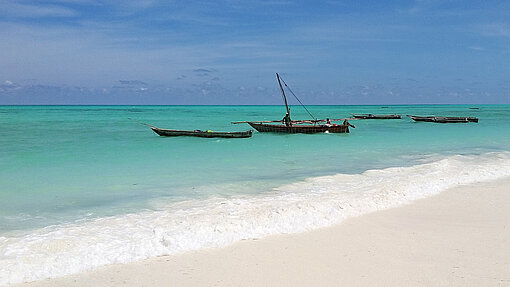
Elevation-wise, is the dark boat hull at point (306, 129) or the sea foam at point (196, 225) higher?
the dark boat hull at point (306, 129)

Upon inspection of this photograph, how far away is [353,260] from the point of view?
14.8 feet

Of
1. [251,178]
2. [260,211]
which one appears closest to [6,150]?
[251,178]

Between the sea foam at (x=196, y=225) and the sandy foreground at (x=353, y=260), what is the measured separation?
0.93 ft

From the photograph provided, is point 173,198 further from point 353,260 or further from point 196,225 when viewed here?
point 353,260

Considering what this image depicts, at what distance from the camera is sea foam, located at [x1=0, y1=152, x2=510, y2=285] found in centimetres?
468

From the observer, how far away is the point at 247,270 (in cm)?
431

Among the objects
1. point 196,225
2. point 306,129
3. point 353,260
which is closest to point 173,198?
point 196,225

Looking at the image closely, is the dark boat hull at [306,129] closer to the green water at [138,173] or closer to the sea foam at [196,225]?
the green water at [138,173]

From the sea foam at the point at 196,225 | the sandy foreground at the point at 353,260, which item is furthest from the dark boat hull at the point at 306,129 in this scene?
the sandy foreground at the point at 353,260

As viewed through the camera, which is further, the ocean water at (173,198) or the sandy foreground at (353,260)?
the ocean water at (173,198)

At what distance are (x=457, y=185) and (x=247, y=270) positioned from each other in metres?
6.31

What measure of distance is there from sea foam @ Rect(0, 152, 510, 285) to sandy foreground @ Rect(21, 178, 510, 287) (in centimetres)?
28

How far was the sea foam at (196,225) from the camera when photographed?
468cm

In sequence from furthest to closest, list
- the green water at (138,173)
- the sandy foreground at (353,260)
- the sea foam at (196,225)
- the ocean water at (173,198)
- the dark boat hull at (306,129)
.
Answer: the dark boat hull at (306,129), the green water at (138,173), the ocean water at (173,198), the sea foam at (196,225), the sandy foreground at (353,260)
